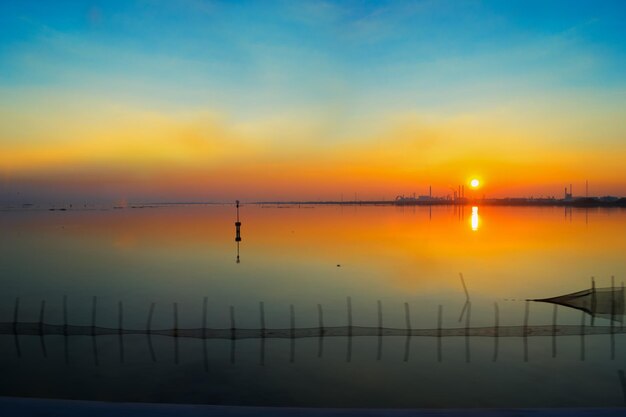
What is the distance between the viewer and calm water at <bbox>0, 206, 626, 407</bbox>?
360 inches

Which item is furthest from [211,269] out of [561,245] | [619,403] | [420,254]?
[561,245]

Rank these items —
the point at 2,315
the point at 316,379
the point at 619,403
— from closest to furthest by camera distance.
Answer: the point at 619,403 → the point at 316,379 → the point at 2,315

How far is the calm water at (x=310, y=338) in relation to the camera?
9.13 meters

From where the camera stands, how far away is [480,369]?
10.2 meters

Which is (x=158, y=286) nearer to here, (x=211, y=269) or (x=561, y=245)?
(x=211, y=269)

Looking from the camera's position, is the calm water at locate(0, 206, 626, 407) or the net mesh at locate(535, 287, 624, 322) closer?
the calm water at locate(0, 206, 626, 407)

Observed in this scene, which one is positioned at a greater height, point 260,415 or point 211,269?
point 260,415

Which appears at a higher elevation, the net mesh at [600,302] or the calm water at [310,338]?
the net mesh at [600,302]

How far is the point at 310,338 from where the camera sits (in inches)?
480

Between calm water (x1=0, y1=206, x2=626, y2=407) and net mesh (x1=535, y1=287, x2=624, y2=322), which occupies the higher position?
net mesh (x1=535, y1=287, x2=624, y2=322)

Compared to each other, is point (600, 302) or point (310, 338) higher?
point (600, 302)

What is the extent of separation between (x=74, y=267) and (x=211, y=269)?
322 inches

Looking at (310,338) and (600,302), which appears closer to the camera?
(310,338)

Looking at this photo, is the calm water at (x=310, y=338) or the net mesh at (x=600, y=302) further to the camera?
the net mesh at (x=600, y=302)
